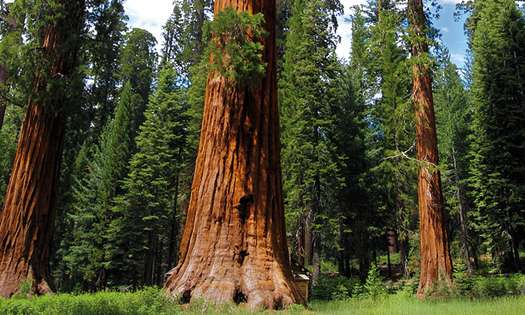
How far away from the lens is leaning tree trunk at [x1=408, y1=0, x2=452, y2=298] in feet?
39.8

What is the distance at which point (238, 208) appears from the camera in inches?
250

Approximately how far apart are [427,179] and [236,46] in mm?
8339

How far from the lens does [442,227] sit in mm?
12336

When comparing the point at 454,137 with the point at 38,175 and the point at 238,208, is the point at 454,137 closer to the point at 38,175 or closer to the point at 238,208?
the point at 38,175

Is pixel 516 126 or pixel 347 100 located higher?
pixel 347 100

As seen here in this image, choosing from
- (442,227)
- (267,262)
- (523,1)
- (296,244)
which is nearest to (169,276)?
(267,262)

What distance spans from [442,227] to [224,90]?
8221mm

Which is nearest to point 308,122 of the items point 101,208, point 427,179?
point 427,179

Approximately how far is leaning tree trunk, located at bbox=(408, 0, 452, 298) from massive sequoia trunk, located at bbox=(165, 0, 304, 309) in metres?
6.97

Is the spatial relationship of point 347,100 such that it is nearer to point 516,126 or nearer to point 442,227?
point 516,126

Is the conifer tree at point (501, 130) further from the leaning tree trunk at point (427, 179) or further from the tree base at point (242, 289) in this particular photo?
the tree base at point (242, 289)

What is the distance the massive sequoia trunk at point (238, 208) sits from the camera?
596 centimetres

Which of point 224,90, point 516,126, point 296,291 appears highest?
point 516,126

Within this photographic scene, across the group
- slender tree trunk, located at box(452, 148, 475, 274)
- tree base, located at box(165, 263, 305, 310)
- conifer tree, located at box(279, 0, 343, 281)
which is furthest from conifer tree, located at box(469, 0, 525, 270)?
tree base, located at box(165, 263, 305, 310)
